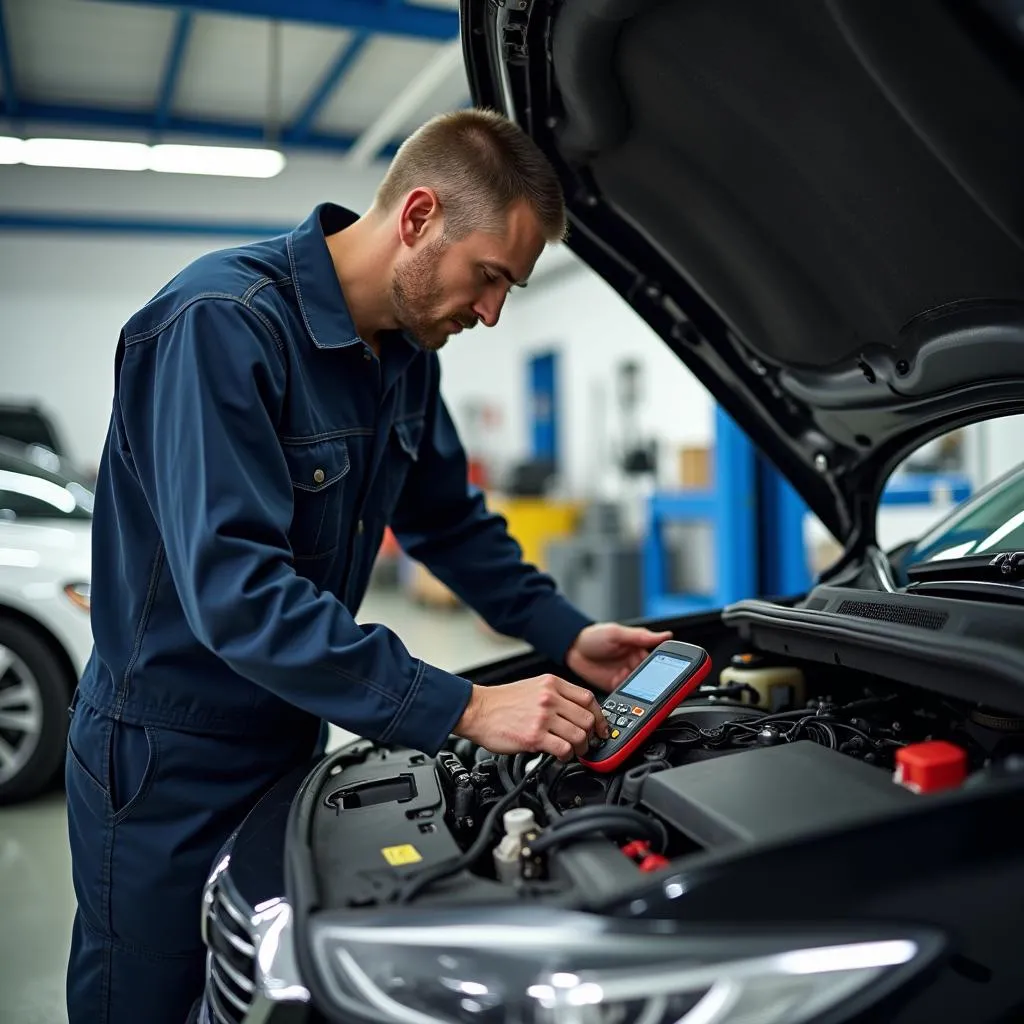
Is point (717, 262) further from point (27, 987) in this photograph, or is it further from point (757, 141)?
point (27, 987)

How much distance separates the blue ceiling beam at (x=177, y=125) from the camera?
811 centimetres

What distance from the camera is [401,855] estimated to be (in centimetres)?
98

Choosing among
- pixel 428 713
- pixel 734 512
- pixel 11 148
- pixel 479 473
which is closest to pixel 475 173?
pixel 428 713

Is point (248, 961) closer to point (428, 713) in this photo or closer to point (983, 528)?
point (428, 713)

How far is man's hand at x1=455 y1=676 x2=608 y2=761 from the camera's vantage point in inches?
43.1

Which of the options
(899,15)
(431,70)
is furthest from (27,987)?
(431,70)

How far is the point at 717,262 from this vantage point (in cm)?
164

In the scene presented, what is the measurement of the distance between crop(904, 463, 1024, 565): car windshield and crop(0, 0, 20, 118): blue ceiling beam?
→ 6995mm

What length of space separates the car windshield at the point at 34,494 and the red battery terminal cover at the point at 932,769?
299cm

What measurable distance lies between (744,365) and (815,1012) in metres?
1.28

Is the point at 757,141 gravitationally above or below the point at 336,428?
above

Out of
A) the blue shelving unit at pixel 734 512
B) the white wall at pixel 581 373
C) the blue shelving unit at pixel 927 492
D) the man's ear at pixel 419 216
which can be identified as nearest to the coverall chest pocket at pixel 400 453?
the man's ear at pixel 419 216

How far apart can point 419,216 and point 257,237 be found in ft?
26.4

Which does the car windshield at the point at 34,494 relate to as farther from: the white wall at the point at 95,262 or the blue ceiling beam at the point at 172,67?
the white wall at the point at 95,262
